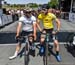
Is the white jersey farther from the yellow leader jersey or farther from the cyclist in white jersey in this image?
the yellow leader jersey

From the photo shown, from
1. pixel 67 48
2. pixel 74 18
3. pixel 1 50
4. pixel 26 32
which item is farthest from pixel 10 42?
pixel 74 18

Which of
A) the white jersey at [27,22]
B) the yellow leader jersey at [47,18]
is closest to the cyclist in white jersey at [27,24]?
the white jersey at [27,22]

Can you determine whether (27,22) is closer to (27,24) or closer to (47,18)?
(27,24)

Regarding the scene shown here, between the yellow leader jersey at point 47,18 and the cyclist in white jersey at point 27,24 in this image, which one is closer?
the cyclist in white jersey at point 27,24

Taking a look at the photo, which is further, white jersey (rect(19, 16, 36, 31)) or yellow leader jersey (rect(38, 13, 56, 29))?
yellow leader jersey (rect(38, 13, 56, 29))

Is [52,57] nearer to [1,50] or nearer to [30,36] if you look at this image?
[30,36]

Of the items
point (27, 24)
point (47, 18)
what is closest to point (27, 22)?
point (27, 24)

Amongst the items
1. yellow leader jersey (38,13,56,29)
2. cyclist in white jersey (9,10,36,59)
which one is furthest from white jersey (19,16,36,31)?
yellow leader jersey (38,13,56,29)

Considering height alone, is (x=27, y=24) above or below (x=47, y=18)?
below

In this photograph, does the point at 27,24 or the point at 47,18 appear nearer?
the point at 27,24

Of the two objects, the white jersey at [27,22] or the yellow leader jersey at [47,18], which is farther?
the yellow leader jersey at [47,18]

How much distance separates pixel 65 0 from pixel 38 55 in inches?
2716

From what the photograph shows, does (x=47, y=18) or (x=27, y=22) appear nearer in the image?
(x=27, y=22)

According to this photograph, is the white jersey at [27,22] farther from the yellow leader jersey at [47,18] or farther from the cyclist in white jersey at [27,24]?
the yellow leader jersey at [47,18]
